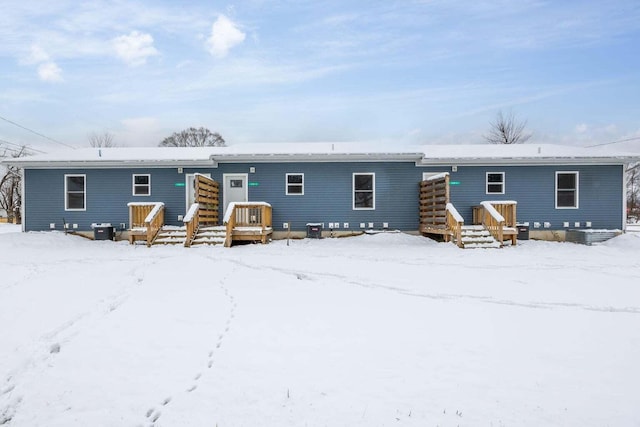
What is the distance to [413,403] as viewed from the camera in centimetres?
254

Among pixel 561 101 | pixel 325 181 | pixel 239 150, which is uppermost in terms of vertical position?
pixel 561 101

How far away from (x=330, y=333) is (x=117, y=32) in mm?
16752

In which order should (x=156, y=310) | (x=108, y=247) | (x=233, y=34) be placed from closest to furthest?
(x=156, y=310)
(x=108, y=247)
(x=233, y=34)

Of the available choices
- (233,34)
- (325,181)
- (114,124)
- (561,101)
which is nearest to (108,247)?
(325,181)

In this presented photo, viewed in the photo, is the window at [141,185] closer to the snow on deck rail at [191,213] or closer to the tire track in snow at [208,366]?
the snow on deck rail at [191,213]

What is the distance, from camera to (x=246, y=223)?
43.2 ft

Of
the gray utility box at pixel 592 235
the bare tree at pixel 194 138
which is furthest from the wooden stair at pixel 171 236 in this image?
the bare tree at pixel 194 138

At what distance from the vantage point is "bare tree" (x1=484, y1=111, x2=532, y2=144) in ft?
107

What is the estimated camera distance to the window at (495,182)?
563 inches

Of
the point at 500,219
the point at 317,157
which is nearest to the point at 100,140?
the point at 317,157

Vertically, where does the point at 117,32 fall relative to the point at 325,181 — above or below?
above

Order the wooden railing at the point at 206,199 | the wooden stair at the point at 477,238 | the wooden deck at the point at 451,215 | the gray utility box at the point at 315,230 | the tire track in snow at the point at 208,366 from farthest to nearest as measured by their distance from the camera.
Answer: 1. the gray utility box at the point at 315,230
2. the wooden railing at the point at 206,199
3. the wooden deck at the point at 451,215
4. the wooden stair at the point at 477,238
5. the tire track in snow at the point at 208,366

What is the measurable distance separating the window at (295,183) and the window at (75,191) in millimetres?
7732

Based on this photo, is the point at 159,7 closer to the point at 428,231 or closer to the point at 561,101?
the point at 428,231
